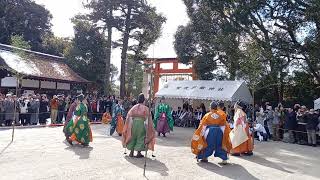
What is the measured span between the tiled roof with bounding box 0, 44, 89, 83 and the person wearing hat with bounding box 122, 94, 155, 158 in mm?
14026

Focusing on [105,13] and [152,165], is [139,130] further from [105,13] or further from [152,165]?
[105,13]

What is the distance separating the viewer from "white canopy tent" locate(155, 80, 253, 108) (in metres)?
22.5

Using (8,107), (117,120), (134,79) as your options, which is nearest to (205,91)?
(117,120)

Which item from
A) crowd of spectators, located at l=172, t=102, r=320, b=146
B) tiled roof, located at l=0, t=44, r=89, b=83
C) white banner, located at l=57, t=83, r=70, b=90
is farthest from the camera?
white banner, located at l=57, t=83, r=70, b=90

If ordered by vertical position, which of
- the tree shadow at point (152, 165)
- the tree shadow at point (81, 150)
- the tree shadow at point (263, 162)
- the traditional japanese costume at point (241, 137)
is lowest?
the tree shadow at point (263, 162)

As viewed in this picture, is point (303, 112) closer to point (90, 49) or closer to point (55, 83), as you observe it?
point (55, 83)

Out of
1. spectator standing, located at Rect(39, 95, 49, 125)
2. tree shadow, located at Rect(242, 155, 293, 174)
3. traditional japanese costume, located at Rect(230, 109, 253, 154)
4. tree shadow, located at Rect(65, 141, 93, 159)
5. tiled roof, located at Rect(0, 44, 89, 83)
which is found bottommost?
tree shadow, located at Rect(242, 155, 293, 174)

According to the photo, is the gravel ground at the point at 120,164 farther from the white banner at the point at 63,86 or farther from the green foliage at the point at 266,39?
the white banner at the point at 63,86

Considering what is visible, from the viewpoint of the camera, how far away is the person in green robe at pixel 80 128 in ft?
37.3

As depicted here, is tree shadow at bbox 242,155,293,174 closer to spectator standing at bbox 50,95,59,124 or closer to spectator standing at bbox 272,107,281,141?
spectator standing at bbox 272,107,281,141

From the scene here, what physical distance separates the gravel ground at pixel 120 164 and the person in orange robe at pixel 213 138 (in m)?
0.30

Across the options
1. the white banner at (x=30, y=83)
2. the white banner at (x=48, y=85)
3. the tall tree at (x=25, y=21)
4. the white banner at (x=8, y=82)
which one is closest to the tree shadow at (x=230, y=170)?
the white banner at (x=8, y=82)

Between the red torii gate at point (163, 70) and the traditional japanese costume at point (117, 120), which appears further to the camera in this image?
the red torii gate at point (163, 70)

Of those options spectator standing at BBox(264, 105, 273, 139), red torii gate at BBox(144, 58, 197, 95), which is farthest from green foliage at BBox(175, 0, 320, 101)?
red torii gate at BBox(144, 58, 197, 95)
